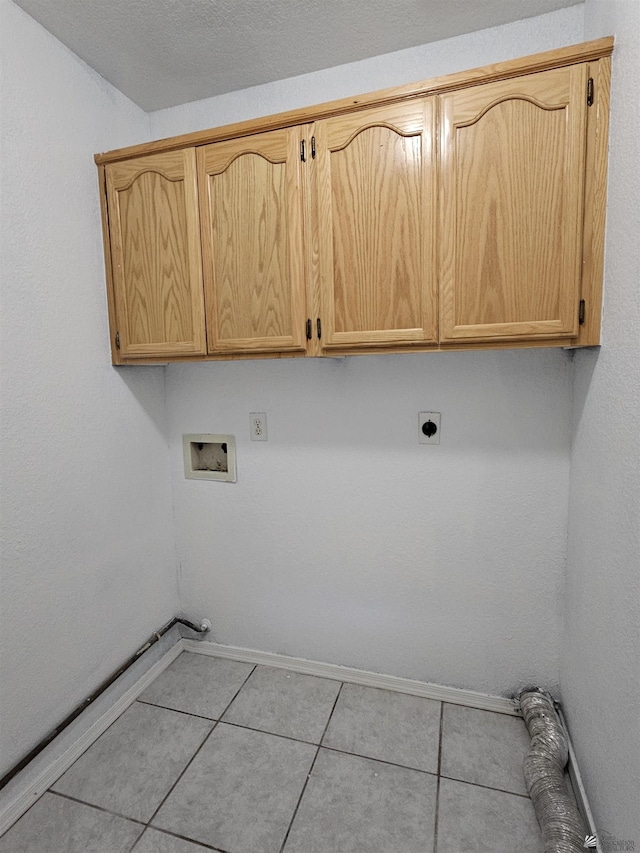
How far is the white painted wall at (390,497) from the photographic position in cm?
154

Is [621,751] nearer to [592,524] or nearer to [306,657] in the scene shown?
[592,524]

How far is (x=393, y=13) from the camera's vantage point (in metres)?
1.37

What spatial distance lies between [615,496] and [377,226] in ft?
3.23

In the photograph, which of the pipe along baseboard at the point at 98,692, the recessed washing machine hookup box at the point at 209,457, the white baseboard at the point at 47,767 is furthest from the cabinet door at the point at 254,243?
the white baseboard at the point at 47,767

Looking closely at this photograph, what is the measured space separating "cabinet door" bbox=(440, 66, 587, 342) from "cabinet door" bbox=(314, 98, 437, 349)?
0.20ft

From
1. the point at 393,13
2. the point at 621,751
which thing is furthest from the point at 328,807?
the point at 393,13

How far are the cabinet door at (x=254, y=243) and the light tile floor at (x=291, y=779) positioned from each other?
4.56 ft

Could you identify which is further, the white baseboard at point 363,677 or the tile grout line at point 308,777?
the white baseboard at point 363,677

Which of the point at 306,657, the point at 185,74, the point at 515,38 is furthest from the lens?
the point at 306,657

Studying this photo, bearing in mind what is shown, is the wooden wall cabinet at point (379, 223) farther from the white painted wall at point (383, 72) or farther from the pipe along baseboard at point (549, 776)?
the pipe along baseboard at point (549, 776)

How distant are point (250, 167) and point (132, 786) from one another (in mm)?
2040

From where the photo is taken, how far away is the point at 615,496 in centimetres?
106

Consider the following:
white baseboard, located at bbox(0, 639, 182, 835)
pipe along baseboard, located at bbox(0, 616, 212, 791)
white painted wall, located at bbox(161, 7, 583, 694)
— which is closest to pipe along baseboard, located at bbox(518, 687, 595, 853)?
white painted wall, located at bbox(161, 7, 583, 694)

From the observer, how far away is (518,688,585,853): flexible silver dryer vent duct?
1.14 meters
